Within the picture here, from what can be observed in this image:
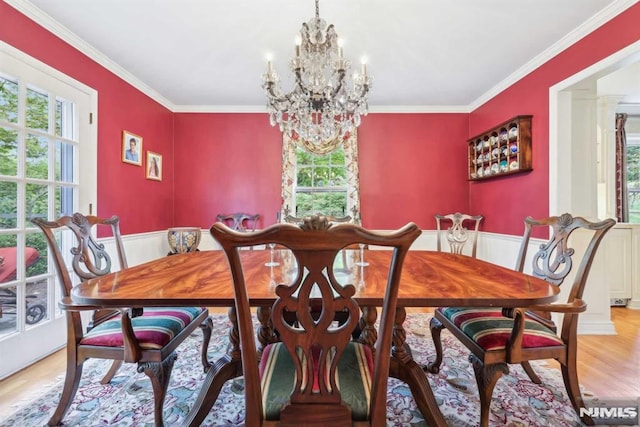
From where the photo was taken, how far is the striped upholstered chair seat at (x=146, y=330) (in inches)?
51.5

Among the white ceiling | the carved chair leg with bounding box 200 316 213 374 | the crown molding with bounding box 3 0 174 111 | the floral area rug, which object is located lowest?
the floral area rug

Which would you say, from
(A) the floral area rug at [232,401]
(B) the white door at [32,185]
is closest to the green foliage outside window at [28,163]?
(B) the white door at [32,185]

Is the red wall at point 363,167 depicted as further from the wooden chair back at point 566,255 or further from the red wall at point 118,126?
the wooden chair back at point 566,255

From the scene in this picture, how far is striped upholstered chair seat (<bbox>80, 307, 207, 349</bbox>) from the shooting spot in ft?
4.29

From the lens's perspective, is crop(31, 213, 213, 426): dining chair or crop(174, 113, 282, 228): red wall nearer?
crop(31, 213, 213, 426): dining chair

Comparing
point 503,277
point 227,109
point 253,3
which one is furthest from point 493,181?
point 227,109

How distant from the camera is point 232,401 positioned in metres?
1.65

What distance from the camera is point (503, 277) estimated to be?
1.36m

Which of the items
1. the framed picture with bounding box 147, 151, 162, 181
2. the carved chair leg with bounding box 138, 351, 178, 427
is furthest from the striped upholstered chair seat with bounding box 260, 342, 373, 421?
the framed picture with bounding box 147, 151, 162, 181

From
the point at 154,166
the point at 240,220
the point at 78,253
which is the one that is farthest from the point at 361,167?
the point at 78,253

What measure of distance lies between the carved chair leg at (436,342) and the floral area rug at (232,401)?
4cm

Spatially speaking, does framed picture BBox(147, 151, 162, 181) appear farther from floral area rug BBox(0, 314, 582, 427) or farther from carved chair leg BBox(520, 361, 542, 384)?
carved chair leg BBox(520, 361, 542, 384)

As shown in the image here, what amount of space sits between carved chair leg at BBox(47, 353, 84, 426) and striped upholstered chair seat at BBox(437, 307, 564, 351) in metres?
1.86

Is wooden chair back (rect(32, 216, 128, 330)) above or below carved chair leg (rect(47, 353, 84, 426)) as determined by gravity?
above
